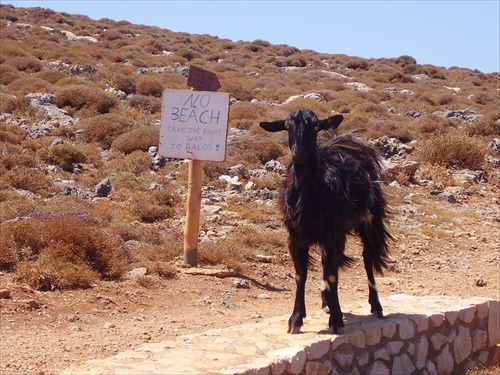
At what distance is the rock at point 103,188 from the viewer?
1338 cm

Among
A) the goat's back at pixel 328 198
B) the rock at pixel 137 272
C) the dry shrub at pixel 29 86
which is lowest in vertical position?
the rock at pixel 137 272

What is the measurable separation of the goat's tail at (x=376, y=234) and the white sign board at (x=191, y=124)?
124 inches

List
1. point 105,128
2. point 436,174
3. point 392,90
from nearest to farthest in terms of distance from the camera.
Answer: point 436,174
point 105,128
point 392,90

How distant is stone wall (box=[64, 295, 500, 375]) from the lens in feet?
15.7

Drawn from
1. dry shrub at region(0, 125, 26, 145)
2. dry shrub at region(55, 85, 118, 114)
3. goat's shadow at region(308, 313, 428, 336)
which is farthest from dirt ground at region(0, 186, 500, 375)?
dry shrub at region(55, 85, 118, 114)

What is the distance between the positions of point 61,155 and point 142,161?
178cm

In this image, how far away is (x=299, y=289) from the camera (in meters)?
5.88

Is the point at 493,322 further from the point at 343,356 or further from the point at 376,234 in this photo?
the point at 343,356

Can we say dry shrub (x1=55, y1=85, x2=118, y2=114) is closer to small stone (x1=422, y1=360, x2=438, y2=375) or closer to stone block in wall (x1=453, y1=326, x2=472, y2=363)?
stone block in wall (x1=453, y1=326, x2=472, y2=363)

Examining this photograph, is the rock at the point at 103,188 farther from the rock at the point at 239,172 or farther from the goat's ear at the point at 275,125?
the goat's ear at the point at 275,125

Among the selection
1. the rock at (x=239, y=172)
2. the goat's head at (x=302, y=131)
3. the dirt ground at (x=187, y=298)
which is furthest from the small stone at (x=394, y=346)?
the rock at (x=239, y=172)

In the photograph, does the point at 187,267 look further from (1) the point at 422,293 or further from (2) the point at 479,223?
(2) the point at 479,223

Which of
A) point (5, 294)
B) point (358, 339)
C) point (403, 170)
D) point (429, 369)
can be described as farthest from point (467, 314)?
point (403, 170)

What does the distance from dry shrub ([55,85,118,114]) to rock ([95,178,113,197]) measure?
7892mm
